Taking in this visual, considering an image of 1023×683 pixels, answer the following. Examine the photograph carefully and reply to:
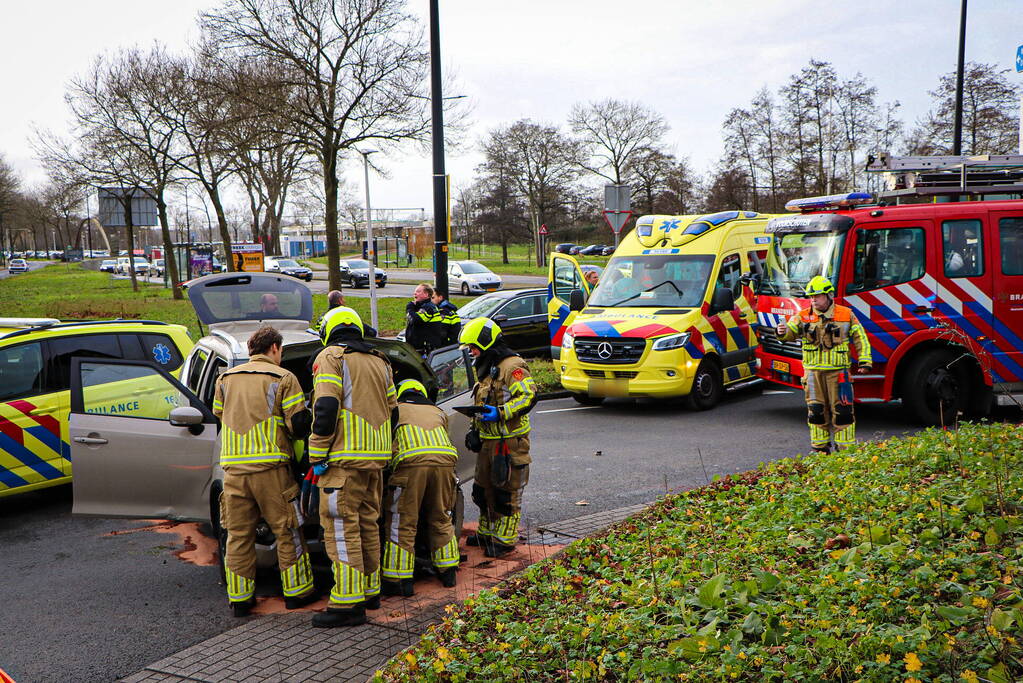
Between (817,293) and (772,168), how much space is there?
3130 cm

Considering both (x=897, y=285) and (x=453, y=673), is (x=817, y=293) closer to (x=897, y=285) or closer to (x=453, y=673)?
(x=897, y=285)

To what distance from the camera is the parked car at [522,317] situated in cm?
1673

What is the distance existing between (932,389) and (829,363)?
2.54 meters

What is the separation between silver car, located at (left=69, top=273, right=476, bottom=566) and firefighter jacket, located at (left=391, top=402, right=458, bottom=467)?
0.61m

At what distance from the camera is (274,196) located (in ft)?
160

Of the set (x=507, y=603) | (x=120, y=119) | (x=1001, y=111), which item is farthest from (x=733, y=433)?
(x=120, y=119)

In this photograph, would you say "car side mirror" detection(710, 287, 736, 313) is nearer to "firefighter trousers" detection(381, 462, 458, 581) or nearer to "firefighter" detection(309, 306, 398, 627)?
"firefighter trousers" detection(381, 462, 458, 581)

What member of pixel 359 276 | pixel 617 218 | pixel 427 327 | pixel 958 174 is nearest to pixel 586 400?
pixel 427 327

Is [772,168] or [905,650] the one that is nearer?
[905,650]

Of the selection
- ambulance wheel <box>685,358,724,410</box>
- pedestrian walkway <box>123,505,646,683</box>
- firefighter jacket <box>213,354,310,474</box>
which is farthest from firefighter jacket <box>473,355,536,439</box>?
ambulance wheel <box>685,358,724,410</box>

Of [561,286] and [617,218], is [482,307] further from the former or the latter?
[617,218]

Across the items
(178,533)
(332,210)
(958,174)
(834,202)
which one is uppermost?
(332,210)

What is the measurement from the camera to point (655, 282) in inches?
500

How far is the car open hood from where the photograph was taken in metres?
9.10
